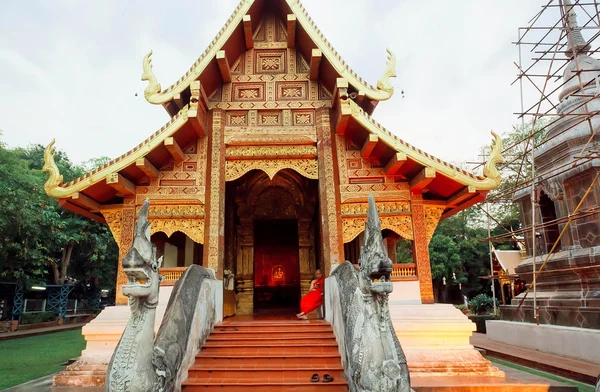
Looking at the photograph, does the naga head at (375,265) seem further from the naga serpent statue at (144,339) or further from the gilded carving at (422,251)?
the gilded carving at (422,251)

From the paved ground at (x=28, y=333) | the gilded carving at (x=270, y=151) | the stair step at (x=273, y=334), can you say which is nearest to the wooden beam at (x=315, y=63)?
the gilded carving at (x=270, y=151)

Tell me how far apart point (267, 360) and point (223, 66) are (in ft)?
15.9

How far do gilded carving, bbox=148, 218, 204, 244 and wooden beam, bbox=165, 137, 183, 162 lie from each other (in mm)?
1053

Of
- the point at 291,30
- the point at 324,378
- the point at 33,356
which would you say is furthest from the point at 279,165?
the point at 33,356

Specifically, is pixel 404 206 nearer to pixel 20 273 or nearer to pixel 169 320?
pixel 169 320

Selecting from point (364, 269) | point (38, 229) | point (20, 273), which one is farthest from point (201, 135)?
point (20, 273)

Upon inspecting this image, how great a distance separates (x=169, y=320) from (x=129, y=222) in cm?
291

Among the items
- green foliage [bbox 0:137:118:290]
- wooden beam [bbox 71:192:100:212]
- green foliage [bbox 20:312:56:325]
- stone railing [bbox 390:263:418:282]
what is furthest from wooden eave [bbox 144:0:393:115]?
green foliage [bbox 20:312:56:325]

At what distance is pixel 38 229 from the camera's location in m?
14.5

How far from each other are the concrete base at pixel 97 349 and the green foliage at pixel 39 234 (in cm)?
915

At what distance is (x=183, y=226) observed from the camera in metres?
6.53

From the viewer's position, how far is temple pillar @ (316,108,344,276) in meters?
6.39

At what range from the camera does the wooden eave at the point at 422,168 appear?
6.04 m

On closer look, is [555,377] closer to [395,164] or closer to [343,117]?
[395,164]
